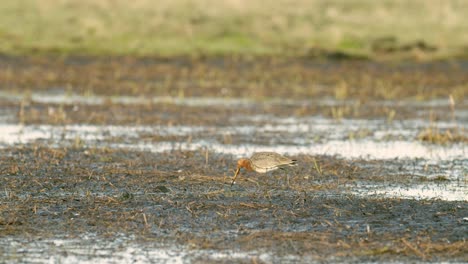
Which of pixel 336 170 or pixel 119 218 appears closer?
pixel 119 218

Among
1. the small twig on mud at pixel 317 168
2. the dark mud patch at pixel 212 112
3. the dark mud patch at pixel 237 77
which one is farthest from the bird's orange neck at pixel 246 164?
the dark mud patch at pixel 237 77

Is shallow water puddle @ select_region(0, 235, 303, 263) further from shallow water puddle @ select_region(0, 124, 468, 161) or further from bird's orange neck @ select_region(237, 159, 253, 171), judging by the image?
shallow water puddle @ select_region(0, 124, 468, 161)

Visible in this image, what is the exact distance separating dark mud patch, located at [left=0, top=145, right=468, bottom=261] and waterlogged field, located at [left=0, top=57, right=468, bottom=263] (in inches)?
0.8

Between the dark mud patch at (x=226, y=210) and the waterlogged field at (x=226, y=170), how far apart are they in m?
0.02

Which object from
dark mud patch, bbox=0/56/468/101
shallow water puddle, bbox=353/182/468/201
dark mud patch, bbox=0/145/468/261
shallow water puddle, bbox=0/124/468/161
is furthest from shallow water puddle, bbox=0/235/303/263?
dark mud patch, bbox=0/56/468/101

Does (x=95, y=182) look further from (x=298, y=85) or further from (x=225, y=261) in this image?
(x=298, y=85)

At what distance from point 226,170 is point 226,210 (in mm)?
3114

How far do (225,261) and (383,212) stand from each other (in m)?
2.55

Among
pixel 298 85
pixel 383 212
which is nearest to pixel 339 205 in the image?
pixel 383 212

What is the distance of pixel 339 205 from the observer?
35.8 feet

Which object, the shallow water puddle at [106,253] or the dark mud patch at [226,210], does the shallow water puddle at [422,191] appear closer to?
the dark mud patch at [226,210]

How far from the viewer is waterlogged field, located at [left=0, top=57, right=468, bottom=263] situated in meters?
9.15

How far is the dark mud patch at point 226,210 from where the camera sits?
916 centimetres

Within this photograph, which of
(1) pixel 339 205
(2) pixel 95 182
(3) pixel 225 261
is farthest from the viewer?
(2) pixel 95 182
